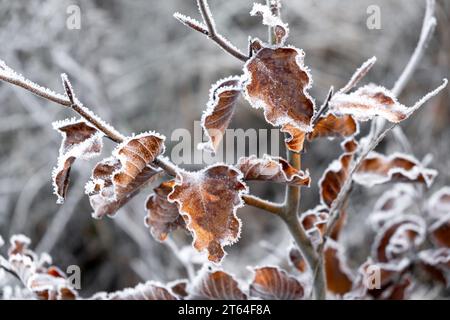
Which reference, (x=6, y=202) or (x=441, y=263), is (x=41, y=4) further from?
(x=441, y=263)

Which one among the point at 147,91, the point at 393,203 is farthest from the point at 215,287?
the point at 147,91

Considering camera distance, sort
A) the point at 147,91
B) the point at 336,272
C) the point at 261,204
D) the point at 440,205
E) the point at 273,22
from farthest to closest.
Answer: the point at 147,91, the point at 440,205, the point at 336,272, the point at 261,204, the point at 273,22

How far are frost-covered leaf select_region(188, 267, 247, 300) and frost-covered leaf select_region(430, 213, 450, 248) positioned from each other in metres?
0.44

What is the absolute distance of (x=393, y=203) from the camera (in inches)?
44.8

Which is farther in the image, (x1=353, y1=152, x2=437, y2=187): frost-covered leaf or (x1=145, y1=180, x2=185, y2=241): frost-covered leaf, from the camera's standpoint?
(x1=353, y1=152, x2=437, y2=187): frost-covered leaf

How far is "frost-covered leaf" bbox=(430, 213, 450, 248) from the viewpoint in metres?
1.02

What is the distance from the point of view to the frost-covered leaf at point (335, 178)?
0.77 metres

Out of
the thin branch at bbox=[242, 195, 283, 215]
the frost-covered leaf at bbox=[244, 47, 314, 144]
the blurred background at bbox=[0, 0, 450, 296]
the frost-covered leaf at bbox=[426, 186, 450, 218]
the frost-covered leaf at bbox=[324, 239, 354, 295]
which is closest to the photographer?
the frost-covered leaf at bbox=[244, 47, 314, 144]

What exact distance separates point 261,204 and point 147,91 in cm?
209

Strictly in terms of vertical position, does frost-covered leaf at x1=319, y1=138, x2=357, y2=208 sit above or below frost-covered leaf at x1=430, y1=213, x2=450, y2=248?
below

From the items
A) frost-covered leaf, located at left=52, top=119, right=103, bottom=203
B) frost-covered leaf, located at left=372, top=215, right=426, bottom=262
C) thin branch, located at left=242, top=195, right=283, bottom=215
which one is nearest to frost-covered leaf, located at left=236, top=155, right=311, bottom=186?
thin branch, located at left=242, top=195, right=283, bottom=215

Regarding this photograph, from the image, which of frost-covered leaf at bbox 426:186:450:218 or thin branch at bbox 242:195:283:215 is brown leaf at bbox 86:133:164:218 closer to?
thin branch at bbox 242:195:283:215

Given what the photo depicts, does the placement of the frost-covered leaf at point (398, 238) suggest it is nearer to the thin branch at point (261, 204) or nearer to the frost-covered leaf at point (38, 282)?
the thin branch at point (261, 204)

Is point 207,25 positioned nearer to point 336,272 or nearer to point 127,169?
point 127,169
